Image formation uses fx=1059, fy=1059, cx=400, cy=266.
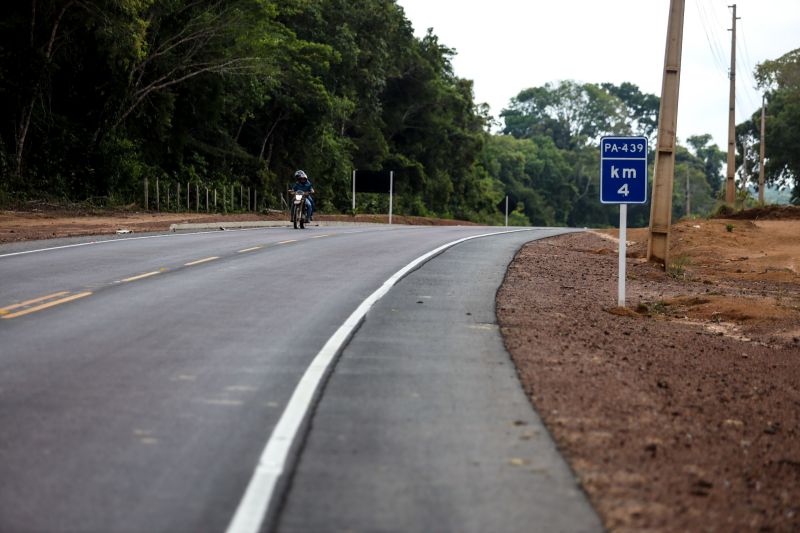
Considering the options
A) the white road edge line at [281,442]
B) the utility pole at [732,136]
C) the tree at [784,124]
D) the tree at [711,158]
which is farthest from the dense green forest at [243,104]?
the tree at [711,158]

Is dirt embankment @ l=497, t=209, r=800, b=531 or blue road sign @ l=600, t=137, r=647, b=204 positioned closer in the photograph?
dirt embankment @ l=497, t=209, r=800, b=531

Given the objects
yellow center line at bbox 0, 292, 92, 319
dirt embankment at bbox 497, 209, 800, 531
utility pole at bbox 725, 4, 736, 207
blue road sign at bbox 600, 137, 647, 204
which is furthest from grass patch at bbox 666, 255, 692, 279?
utility pole at bbox 725, 4, 736, 207

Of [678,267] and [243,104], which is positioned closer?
[678,267]

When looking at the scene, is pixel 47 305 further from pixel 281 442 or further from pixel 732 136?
pixel 732 136

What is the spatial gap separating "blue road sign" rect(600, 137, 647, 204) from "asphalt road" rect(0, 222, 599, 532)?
245 centimetres

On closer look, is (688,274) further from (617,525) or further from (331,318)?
(617,525)

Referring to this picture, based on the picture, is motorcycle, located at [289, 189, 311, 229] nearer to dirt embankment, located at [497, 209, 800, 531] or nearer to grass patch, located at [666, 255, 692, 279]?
grass patch, located at [666, 255, 692, 279]

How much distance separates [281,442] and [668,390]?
4264 millimetres

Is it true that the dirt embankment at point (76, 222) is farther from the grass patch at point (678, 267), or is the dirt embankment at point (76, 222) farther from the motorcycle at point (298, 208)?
the grass patch at point (678, 267)

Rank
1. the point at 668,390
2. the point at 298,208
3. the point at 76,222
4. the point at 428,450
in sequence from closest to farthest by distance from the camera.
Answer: the point at 428,450 < the point at 668,390 < the point at 76,222 < the point at 298,208

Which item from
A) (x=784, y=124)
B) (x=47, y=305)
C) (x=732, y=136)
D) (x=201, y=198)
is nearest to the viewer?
(x=47, y=305)

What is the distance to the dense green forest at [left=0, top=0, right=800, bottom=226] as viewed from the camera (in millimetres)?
37750

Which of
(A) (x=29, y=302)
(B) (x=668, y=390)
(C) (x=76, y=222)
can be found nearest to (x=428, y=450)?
(B) (x=668, y=390)

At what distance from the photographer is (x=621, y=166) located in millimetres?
15703
